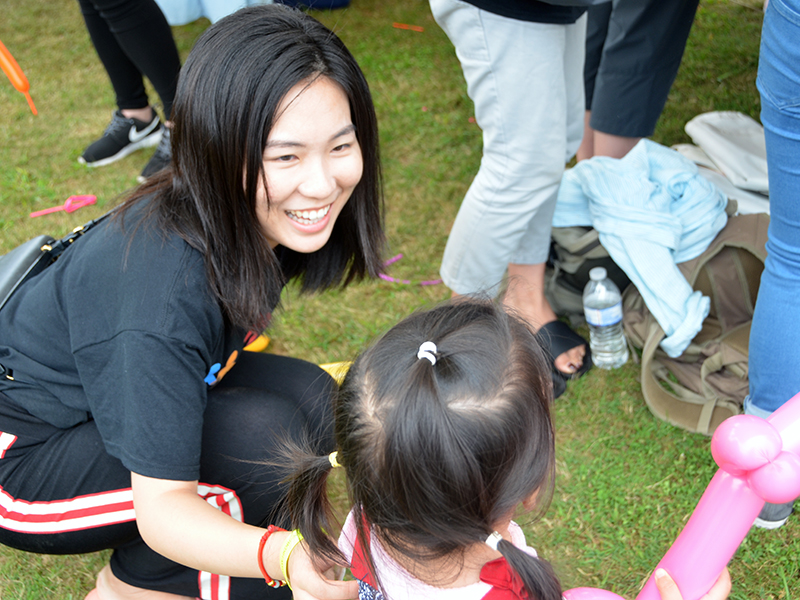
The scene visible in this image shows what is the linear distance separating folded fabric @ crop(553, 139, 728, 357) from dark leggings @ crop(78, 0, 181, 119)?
1320 millimetres

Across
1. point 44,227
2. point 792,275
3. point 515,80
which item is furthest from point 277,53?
point 44,227

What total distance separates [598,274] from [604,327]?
146 mm

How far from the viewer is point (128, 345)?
105 centimetres

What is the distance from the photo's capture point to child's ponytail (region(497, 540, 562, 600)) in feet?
2.73

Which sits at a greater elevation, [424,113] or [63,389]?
[63,389]

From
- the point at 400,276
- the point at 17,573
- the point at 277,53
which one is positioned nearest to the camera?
the point at 277,53

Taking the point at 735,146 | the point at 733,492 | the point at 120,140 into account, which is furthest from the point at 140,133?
the point at 733,492

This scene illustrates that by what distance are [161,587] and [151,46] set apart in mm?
1829

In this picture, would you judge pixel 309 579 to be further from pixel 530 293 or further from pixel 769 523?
pixel 530 293

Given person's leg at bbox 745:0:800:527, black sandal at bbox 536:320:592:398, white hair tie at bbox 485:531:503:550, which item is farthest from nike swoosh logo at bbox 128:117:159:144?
white hair tie at bbox 485:531:503:550

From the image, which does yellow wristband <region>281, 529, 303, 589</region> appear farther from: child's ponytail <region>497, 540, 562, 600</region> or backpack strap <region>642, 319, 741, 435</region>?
backpack strap <region>642, 319, 741, 435</region>

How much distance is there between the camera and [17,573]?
154 cm

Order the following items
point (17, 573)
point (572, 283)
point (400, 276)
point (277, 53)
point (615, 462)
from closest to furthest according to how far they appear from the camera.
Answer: point (277, 53), point (17, 573), point (615, 462), point (572, 283), point (400, 276)

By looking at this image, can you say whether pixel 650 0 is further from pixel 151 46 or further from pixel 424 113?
pixel 151 46
